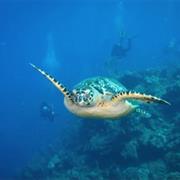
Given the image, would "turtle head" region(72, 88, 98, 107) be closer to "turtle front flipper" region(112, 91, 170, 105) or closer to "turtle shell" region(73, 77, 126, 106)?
"turtle shell" region(73, 77, 126, 106)

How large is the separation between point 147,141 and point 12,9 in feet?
99.6

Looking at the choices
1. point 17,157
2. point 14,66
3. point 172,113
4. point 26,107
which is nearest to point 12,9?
point 26,107

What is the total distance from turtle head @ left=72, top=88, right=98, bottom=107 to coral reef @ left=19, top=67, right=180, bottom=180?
A: 126 inches

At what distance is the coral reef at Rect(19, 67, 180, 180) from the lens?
9.33 metres

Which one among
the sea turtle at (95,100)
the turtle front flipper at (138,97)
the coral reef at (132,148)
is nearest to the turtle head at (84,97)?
the sea turtle at (95,100)

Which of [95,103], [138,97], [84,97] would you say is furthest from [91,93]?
[138,97]

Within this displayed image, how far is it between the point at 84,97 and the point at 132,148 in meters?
4.84

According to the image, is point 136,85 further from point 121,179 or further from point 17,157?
point 17,157

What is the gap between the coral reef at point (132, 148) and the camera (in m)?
9.33

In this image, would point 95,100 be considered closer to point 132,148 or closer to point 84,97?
point 84,97

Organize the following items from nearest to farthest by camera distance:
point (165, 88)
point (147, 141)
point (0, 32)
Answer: point (147, 141), point (165, 88), point (0, 32)

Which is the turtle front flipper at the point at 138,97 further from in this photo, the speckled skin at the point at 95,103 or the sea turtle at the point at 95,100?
the speckled skin at the point at 95,103

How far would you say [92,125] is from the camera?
42.4 ft

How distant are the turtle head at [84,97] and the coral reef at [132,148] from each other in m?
3.21
